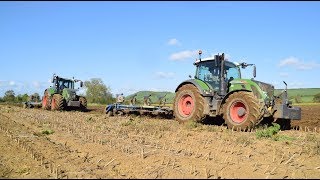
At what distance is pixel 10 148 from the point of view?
28.0ft

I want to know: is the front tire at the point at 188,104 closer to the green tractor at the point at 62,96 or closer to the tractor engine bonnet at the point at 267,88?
the tractor engine bonnet at the point at 267,88

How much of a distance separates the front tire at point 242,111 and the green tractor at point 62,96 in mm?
13584

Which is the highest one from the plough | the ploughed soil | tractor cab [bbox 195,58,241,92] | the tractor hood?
tractor cab [bbox 195,58,241,92]

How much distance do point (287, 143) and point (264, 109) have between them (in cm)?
225

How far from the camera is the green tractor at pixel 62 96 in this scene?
921 inches

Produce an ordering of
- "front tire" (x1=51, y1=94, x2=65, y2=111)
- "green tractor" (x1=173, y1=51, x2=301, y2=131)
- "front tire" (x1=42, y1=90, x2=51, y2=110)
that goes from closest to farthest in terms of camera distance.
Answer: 1. "green tractor" (x1=173, y1=51, x2=301, y2=131)
2. "front tire" (x1=51, y1=94, x2=65, y2=111)
3. "front tire" (x1=42, y1=90, x2=51, y2=110)

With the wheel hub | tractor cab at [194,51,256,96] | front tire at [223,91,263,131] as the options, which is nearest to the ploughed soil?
front tire at [223,91,263,131]

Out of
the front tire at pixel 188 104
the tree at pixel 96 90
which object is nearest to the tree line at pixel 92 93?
the tree at pixel 96 90

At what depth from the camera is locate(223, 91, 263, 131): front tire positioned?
438 inches

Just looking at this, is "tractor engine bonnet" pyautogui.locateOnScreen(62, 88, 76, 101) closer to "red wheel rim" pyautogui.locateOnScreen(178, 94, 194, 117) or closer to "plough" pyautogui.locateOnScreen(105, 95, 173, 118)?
"plough" pyautogui.locateOnScreen(105, 95, 173, 118)

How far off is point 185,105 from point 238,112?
2790 mm

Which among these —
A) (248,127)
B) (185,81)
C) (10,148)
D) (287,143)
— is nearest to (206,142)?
(287,143)

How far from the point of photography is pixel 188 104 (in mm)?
14070

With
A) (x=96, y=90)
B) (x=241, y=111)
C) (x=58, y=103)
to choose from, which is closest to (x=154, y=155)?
(x=241, y=111)
